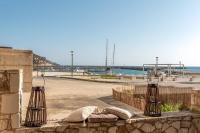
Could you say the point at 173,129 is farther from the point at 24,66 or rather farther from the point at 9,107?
the point at 24,66

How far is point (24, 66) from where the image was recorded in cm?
1435

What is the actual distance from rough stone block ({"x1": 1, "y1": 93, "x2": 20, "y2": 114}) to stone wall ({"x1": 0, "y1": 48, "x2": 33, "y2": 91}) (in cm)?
536

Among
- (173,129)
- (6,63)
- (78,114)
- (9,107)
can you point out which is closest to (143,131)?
(173,129)

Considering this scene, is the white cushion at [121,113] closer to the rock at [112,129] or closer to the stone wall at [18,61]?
the rock at [112,129]

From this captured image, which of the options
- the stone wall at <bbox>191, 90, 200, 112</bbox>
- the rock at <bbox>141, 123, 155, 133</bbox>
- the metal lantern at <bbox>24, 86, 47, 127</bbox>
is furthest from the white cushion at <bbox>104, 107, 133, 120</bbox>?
the stone wall at <bbox>191, 90, 200, 112</bbox>

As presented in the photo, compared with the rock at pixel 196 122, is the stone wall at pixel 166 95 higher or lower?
higher

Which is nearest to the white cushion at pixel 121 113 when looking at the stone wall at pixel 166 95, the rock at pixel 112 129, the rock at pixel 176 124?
the rock at pixel 112 129

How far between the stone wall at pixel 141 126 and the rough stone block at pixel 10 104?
1.64 feet

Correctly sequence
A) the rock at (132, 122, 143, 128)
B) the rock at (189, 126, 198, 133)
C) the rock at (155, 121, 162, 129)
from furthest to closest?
the rock at (189, 126, 198, 133), the rock at (155, 121, 162, 129), the rock at (132, 122, 143, 128)

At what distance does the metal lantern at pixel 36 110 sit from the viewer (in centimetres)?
798

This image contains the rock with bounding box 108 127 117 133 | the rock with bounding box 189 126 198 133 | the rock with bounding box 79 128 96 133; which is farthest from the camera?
the rock with bounding box 189 126 198 133

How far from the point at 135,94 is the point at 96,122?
8.18m

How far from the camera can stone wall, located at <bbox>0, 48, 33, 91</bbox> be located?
43.2 ft

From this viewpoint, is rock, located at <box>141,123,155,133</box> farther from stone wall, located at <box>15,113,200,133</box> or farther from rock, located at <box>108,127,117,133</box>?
rock, located at <box>108,127,117,133</box>
